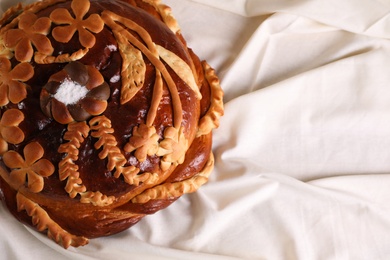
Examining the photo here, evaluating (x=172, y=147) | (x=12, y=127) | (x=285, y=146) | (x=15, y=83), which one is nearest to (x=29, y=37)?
(x=15, y=83)

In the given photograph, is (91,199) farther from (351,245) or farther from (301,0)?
(301,0)

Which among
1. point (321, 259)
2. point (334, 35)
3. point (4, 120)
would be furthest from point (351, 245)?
point (4, 120)

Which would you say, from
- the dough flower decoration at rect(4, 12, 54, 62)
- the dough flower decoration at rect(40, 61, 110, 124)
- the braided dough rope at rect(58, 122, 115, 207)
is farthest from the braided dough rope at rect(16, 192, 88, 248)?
the dough flower decoration at rect(4, 12, 54, 62)

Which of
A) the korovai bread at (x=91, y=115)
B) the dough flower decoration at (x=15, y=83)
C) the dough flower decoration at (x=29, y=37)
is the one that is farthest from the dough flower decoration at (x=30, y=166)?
the dough flower decoration at (x=29, y=37)

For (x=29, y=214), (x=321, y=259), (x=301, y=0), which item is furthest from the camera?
(x=301, y=0)

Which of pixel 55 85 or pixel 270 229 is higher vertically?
pixel 55 85

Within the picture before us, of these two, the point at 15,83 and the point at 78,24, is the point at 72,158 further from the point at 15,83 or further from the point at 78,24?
the point at 78,24
